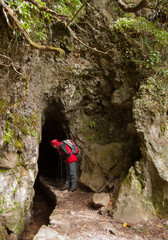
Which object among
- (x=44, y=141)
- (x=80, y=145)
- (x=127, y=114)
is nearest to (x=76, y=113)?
(x=80, y=145)

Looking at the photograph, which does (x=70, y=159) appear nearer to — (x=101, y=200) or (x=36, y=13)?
(x=101, y=200)

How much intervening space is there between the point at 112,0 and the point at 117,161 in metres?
5.86

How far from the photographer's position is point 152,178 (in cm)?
439

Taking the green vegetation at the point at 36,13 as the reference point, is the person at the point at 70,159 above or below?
below

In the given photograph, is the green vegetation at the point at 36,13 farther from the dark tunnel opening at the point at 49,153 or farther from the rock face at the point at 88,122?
the dark tunnel opening at the point at 49,153

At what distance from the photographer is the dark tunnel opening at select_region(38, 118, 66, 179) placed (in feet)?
29.2

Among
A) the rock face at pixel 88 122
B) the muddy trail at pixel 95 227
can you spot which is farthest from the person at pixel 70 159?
the muddy trail at pixel 95 227

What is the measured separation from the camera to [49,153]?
1205 cm

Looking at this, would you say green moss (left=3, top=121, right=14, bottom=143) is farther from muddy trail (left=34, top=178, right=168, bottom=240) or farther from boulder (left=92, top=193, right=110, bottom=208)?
boulder (left=92, top=193, right=110, bottom=208)

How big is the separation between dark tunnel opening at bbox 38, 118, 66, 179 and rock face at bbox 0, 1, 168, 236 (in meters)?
0.38

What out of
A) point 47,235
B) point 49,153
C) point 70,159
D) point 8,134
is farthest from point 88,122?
point 49,153

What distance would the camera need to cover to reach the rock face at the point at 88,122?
13.5ft

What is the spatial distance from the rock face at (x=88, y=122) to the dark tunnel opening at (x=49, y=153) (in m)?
0.38

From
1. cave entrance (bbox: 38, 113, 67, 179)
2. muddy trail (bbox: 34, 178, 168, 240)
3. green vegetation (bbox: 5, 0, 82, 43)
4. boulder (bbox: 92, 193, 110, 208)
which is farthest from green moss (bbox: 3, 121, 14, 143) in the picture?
cave entrance (bbox: 38, 113, 67, 179)
